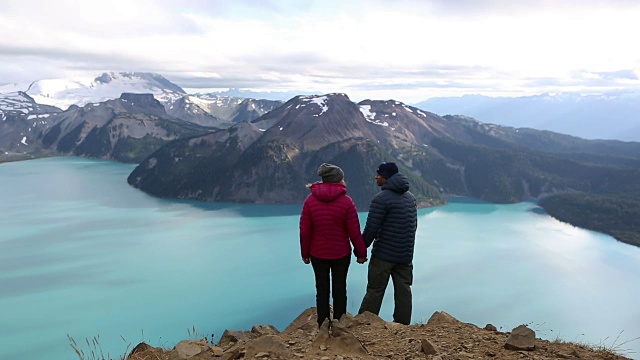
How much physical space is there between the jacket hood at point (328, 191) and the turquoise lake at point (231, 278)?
30962mm

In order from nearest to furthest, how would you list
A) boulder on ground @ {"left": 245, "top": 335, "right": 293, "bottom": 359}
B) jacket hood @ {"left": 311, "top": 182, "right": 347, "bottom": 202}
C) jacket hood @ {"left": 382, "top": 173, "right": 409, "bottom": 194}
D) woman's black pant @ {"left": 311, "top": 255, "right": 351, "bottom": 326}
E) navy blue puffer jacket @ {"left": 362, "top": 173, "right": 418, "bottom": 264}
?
boulder on ground @ {"left": 245, "top": 335, "right": 293, "bottom": 359} → jacket hood @ {"left": 311, "top": 182, "right": 347, "bottom": 202} → woman's black pant @ {"left": 311, "top": 255, "right": 351, "bottom": 326} → jacket hood @ {"left": 382, "top": 173, "right": 409, "bottom": 194} → navy blue puffer jacket @ {"left": 362, "top": 173, "right": 418, "bottom": 264}

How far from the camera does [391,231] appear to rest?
1070cm

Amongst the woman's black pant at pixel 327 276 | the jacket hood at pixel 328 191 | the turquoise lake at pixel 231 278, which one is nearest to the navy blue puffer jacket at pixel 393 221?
the woman's black pant at pixel 327 276

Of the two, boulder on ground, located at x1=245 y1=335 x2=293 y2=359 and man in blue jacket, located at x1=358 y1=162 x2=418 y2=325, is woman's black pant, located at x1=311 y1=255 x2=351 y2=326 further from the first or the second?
boulder on ground, located at x1=245 y1=335 x2=293 y2=359

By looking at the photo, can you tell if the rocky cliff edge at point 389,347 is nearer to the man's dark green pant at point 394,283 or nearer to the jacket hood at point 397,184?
the man's dark green pant at point 394,283

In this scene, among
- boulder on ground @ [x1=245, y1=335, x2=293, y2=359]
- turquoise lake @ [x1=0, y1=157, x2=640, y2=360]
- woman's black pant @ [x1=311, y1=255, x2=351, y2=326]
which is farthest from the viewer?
turquoise lake @ [x1=0, y1=157, x2=640, y2=360]

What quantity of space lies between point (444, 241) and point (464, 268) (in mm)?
23575

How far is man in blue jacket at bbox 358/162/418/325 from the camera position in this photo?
10.6 meters

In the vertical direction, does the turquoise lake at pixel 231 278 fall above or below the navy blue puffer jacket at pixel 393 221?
below

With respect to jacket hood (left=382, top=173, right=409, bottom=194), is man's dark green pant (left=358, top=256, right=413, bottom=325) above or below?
below

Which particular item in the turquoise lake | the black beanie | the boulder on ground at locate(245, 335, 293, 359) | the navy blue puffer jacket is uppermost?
the black beanie

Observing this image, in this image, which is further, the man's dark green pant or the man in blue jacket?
the man's dark green pant

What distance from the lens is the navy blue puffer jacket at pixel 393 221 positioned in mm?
10539

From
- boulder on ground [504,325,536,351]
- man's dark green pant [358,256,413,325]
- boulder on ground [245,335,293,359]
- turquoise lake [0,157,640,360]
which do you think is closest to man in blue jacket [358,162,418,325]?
man's dark green pant [358,256,413,325]
